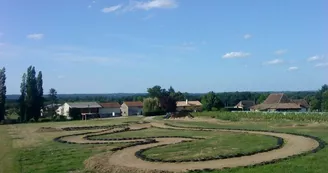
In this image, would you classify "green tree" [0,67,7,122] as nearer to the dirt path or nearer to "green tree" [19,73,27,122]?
"green tree" [19,73,27,122]

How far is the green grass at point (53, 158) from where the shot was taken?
26.3m

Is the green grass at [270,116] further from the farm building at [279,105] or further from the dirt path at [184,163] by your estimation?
the farm building at [279,105]

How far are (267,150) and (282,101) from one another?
78.7 metres

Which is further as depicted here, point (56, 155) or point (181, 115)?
point (181, 115)

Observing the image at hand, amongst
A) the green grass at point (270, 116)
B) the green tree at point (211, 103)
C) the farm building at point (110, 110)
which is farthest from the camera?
the farm building at point (110, 110)

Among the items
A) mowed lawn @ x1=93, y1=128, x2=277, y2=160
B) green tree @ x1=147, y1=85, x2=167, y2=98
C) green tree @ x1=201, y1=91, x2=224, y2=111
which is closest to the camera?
mowed lawn @ x1=93, y1=128, x2=277, y2=160

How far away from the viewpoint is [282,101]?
344 feet

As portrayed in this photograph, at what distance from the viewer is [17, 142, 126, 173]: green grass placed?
86.2 ft

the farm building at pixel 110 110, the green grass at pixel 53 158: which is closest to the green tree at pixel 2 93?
the farm building at pixel 110 110

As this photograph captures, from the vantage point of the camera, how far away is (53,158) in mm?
30469

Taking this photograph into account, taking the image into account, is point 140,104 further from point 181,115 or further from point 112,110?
point 181,115

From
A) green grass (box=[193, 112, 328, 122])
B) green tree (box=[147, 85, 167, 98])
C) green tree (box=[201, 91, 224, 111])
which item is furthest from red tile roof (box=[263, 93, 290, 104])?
green grass (box=[193, 112, 328, 122])

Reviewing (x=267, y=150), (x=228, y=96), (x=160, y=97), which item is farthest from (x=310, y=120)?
(x=228, y=96)

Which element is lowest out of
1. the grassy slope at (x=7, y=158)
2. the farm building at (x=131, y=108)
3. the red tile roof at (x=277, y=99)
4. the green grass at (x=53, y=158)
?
the grassy slope at (x=7, y=158)
